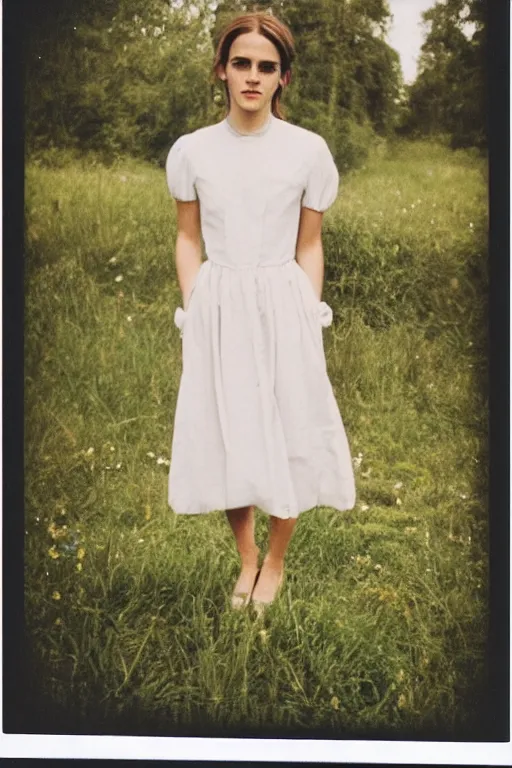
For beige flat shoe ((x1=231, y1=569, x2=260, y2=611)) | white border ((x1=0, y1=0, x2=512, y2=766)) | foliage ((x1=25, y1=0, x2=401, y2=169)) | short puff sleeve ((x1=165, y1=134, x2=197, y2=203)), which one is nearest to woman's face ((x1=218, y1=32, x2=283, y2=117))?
foliage ((x1=25, y1=0, x2=401, y2=169))

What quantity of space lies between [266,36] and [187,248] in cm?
76

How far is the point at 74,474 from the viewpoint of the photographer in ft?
11.0

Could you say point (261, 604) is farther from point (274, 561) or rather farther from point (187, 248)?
point (187, 248)

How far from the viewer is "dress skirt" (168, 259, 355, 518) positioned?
10.3ft

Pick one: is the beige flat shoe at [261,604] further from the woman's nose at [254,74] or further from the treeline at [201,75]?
the woman's nose at [254,74]

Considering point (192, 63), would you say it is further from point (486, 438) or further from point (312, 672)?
point (312, 672)

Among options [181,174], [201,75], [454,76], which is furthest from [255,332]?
[454,76]

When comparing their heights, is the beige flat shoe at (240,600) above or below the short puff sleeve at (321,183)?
below

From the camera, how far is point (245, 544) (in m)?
3.29

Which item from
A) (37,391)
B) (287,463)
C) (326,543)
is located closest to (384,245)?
(287,463)

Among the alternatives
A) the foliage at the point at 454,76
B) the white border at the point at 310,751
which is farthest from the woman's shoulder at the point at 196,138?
the white border at the point at 310,751

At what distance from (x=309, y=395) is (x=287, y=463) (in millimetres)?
251

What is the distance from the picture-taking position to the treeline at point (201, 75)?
3.24 m

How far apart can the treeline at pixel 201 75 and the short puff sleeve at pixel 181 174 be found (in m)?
0.10
